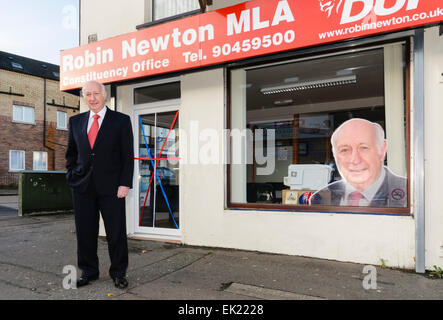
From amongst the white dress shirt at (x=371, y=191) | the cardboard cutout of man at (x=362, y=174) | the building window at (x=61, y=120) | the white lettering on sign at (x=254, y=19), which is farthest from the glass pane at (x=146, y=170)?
the building window at (x=61, y=120)

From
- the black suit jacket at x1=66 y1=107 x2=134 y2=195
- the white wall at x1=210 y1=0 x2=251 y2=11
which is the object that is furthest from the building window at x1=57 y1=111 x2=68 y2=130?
the black suit jacket at x1=66 y1=107 x2=134 y2=195

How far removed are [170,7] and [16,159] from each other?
67.4ft

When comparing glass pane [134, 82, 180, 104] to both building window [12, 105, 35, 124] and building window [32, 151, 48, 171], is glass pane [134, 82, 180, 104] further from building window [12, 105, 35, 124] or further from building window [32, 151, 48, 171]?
building window [32, 151, 48, 171]

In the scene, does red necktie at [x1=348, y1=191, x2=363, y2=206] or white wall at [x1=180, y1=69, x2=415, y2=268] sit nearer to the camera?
white wall at [x1=180, y1=69, x2=415, y2=268]

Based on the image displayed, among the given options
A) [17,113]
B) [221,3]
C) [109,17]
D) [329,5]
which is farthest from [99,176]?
[17,113]

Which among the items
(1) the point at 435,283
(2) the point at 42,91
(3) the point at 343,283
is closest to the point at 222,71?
(3) the point at 343,283

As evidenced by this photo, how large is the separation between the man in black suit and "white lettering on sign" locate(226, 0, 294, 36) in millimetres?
2148

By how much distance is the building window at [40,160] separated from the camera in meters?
22.6

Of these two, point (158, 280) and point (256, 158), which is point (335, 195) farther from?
point (158, 280)

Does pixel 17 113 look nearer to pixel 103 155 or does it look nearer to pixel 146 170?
pixel 146 170

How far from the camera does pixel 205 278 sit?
142 inches

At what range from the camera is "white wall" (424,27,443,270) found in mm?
3686

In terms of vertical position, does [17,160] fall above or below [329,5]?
below
